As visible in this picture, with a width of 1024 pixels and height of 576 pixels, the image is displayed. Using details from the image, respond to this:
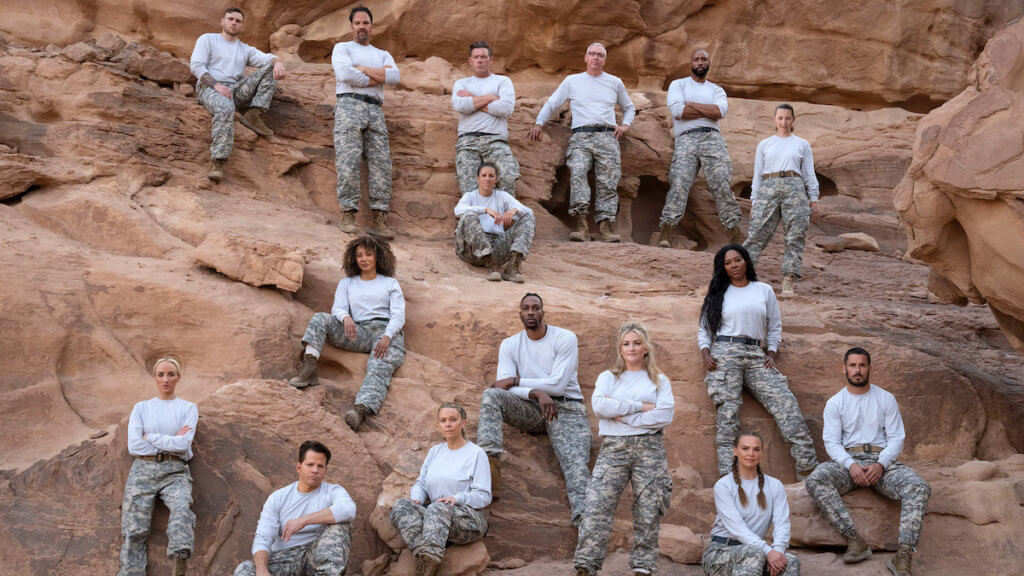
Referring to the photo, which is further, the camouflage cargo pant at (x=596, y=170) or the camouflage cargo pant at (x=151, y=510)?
the camouflage cargo pant at (x=596, y=170)

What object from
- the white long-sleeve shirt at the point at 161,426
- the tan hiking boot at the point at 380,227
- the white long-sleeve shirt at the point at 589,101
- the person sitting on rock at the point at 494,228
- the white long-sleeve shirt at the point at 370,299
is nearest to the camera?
the white long-sleeve shirt at the point at 161,426

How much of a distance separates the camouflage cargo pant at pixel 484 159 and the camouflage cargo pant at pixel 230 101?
2.04m

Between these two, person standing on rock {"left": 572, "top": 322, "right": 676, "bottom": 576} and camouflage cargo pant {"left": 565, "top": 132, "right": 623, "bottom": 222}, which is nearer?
person standing on rock {"left": 572, "top": 322, "right": 676, "bottom": 576}

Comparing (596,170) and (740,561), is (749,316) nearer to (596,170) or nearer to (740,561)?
(740,561)

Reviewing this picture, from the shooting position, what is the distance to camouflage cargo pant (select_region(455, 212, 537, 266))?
32.0ft

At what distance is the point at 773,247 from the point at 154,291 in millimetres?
7237

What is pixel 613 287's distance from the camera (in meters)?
9.99

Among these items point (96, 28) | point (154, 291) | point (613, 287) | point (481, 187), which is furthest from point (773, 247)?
point (96, 28)

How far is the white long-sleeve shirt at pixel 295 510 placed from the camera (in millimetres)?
6711

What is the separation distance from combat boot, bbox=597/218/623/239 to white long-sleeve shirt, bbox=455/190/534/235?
68.9 inches

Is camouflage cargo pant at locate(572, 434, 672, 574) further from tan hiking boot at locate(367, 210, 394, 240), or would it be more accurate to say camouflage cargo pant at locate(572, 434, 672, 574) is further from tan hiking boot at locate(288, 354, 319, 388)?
tan hiking boot at locate(367, 210, 394, 240)

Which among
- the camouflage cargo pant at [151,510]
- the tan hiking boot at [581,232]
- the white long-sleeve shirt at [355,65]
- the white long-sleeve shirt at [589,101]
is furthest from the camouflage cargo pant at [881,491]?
the white long-sleeve shirt at [355,65]

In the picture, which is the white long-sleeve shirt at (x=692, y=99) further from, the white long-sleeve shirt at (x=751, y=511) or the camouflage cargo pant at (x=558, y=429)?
the white long-sleeve shirt at (x=751, y=511)

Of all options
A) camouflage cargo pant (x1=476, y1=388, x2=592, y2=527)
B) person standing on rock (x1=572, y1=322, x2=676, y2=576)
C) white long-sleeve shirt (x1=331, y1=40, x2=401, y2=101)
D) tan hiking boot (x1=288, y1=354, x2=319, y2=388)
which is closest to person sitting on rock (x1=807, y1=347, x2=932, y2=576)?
person standing on rock (x1=572, y1=322, x2=676, y2=576)
